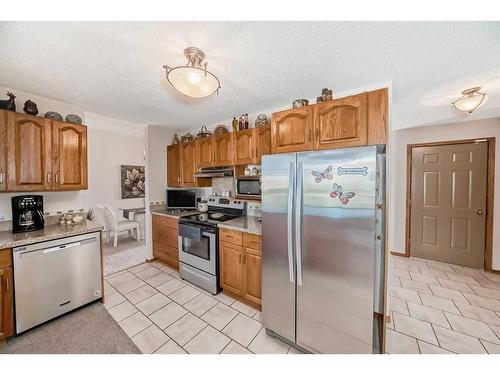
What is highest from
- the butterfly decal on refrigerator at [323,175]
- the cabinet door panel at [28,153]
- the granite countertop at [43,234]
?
the cabinet door panel at [28,153]

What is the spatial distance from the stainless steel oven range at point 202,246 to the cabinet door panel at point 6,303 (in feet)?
4.98

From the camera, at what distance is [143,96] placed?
83.3 inches


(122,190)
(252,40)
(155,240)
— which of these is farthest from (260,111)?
(122,190)

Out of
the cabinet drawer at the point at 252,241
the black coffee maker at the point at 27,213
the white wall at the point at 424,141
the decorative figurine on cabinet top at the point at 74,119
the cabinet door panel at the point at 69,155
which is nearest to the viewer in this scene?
the black coffee maker at the point at 27,213

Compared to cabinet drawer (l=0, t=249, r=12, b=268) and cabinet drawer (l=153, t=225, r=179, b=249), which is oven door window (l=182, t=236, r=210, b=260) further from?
cabinet drawer (l=0, t=249, r=12, b=268)

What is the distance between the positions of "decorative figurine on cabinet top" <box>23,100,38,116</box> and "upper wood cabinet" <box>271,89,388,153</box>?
2.57 m

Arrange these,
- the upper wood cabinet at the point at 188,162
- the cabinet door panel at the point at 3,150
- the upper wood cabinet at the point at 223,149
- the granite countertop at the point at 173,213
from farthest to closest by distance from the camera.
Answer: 1. the upper wood cabinet at the point at 188,162
2. the granite countertop at the point at 173,213
3. the upper wood cabinet at the point at 223,149
4. the cabinet door panel at the point at 3,150

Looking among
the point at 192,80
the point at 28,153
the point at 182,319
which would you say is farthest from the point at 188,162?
the point at 182,319

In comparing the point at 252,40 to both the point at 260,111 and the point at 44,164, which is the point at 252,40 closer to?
the point at 260,111

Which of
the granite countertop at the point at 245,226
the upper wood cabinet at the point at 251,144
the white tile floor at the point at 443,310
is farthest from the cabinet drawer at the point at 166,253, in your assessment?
the white tile floor at the point at 443,310

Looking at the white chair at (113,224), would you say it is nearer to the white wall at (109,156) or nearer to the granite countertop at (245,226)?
the white wall at (109,156)

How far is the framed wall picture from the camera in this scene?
4.98 meters

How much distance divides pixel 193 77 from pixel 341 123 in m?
1.26

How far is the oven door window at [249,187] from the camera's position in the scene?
2479 millimetres
